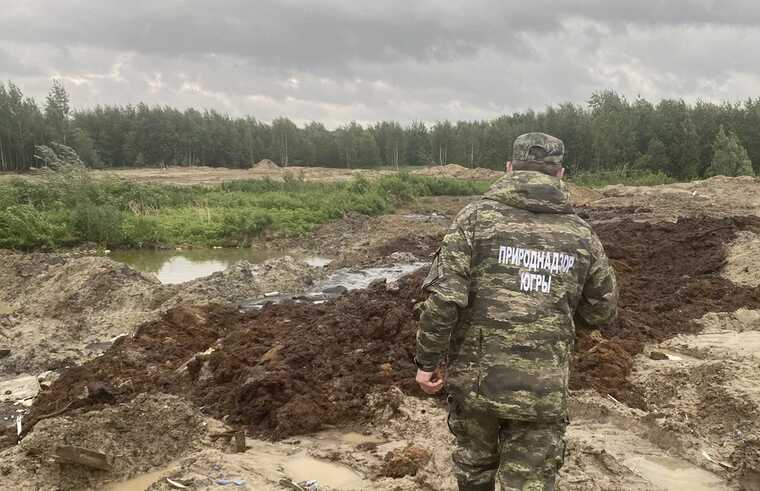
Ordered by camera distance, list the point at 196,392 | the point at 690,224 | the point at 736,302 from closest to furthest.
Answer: the point at 196,392 → the point at 736,302 → the point at 690,224

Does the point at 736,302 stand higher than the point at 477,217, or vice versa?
the point at 477,217

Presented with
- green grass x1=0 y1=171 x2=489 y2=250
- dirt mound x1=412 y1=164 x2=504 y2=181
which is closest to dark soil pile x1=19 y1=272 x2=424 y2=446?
green grass x1=0 y1=171 x2=489 y2=250

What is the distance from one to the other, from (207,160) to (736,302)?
182 ft

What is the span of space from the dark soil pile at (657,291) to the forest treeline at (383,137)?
26.8 m

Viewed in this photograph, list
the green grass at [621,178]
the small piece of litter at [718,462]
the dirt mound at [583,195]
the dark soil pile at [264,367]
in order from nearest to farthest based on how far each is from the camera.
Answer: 1. the small piece of litter at [718,462]
2. the dark soil pile at [264,367]
3. the dirt mound at [583,195]
4. the green grass at [621,178]

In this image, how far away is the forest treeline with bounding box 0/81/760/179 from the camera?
141 feet

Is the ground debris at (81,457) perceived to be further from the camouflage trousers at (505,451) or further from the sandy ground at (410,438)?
the camouflage trousers at (505,451)

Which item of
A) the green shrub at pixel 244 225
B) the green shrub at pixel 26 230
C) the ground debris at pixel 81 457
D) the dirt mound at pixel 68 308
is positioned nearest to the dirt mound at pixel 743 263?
the ground debris at pixel 81 457

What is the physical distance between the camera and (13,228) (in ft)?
54.7

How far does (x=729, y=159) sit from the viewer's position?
37688mm

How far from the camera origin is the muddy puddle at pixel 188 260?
15875 millimetres

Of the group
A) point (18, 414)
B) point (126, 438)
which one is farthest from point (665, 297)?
point (18, 414)

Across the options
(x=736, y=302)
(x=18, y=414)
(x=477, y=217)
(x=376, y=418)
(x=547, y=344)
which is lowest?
(x=18, y=414)

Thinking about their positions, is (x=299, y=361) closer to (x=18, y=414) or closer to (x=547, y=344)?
(x=18, y=414)
